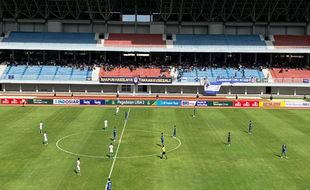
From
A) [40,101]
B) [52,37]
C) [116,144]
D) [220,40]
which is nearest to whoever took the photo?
[116,144]

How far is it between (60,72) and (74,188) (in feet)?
189

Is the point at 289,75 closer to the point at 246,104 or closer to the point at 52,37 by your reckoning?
the point at 246,104

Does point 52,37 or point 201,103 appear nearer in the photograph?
point 201,103

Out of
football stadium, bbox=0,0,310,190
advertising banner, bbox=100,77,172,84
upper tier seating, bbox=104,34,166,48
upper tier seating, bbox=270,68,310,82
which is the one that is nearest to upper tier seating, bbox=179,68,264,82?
football stadium, bbox=0,0,310,190

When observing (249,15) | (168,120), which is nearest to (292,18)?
(249,15)

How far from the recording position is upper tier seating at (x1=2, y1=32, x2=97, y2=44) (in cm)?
8862

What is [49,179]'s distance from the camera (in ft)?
102

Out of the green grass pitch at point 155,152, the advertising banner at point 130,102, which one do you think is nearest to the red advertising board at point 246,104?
the green grass pitch at point 155,152

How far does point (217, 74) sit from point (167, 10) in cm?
1719

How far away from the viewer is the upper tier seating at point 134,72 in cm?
8488

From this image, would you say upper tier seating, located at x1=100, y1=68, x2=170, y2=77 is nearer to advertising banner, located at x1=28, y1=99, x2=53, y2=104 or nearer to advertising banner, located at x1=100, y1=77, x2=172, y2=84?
advertising banner, located at x1=100, y1=77, x2=172, y2=84

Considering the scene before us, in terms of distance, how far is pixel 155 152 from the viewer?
38.8 m

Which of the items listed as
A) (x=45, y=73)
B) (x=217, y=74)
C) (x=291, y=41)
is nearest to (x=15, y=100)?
(x=45, y=73)

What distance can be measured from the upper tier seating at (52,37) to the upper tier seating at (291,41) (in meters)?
38.3
